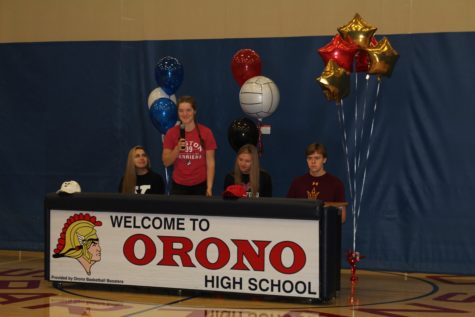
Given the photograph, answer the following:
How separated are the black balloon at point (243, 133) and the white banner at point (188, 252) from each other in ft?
5.90

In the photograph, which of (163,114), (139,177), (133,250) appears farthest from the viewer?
(163,114)

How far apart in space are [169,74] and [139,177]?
1.46m

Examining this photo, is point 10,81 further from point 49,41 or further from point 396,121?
point 396,121

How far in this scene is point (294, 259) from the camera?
7.07 m

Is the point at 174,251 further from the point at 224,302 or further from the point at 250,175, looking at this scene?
the point at 250,175

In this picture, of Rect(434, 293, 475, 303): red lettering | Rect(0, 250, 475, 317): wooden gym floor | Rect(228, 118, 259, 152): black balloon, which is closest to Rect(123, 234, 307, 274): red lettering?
Rect(0, 250, 475, 317): wooden gym floor

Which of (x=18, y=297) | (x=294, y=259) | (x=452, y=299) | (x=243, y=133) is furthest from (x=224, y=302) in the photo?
(x=243, y=133)

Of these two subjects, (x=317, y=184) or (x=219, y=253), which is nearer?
(x=219, y=253)

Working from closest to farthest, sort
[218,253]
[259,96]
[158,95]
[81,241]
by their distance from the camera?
[218,253]
[81,241]
[259,96]
[158,95]

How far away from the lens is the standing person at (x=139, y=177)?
8.38 m

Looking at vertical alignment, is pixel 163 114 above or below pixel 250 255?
above

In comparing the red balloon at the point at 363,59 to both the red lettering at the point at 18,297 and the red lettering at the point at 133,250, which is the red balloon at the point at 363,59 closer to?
the red lettering at the point at 133,250

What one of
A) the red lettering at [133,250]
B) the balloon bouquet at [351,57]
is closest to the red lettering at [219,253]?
the red lettering at [133,250]

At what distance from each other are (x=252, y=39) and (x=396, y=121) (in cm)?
185
